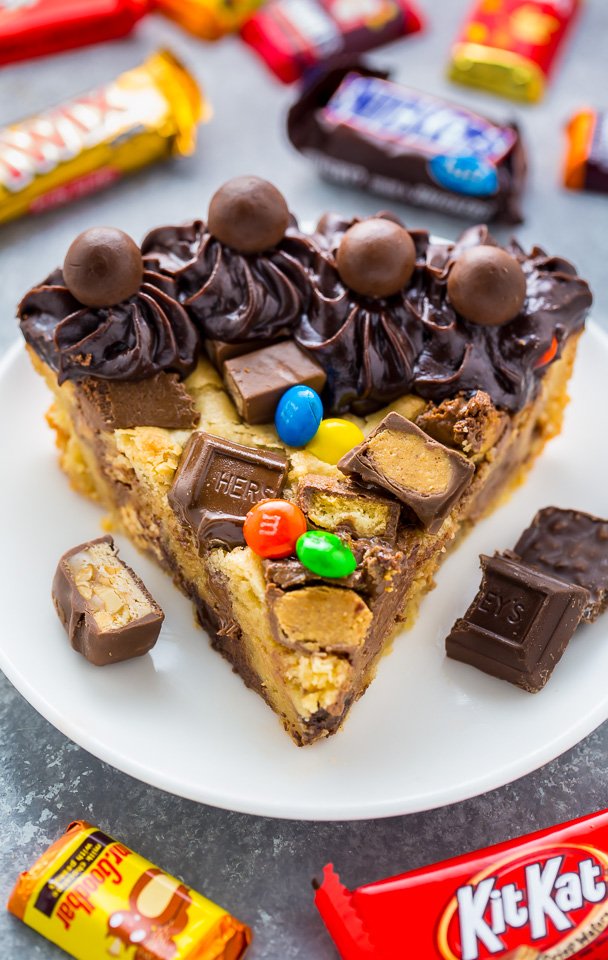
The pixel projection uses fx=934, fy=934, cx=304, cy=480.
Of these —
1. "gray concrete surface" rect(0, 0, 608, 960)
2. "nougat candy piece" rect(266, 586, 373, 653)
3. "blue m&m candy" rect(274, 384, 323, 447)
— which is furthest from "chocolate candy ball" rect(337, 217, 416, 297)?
"gray concrete surface" rect(0, 0, 608, 960)

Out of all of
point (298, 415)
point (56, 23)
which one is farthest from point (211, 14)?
point (298, 415)

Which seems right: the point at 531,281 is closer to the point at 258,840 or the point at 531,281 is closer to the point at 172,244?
the point at 172,244

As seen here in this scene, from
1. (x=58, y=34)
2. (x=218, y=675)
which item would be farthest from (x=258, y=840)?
(x=58, y=34)

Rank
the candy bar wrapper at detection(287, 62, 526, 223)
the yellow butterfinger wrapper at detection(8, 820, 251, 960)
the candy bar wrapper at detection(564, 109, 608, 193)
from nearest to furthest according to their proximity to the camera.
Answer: the yellow butterfinger wrapper at detection(8, 820, 251, 960), the candy bar wrapper at detection(287, 62, 526, 223), the candy bar wrapper at detection(564, 109, 608, 193)

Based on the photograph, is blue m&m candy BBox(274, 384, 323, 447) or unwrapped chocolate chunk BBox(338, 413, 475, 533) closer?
unwrapped chocolate chunk BBox(338, 413, 475, 533)

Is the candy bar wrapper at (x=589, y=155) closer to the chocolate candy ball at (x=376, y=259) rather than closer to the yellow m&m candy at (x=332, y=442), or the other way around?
the chocolate candy ball at (x=376, y=259)

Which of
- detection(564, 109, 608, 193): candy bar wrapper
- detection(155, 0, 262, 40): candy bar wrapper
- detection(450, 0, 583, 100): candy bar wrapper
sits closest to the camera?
detection(564, 109, 608, 193): candy bar wrapper

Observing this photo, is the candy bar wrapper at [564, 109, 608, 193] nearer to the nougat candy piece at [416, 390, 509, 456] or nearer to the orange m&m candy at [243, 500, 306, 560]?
the nougat candy piece at [416, 390, 509, 456]

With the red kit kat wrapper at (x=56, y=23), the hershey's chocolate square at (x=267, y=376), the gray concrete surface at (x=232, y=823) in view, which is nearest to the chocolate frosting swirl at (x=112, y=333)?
the hershey's chocolate square at (x=267, y=376)
